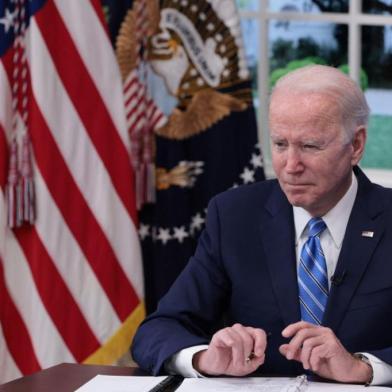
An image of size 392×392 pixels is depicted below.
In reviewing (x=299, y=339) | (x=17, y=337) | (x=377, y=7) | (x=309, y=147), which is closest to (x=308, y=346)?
(x=299, y=339)

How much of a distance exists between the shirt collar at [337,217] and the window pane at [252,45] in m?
2.11

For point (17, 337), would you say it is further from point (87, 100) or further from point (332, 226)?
point (332, 226)

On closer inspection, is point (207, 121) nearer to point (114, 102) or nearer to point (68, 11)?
point (114, 102)

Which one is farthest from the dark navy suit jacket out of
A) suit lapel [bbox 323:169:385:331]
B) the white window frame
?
the white window frame

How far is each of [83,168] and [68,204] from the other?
16 cm

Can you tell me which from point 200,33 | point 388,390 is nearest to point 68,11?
point 200,33

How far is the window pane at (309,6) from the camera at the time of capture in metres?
4.84

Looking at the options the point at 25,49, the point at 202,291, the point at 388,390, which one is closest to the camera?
the point at 388,390

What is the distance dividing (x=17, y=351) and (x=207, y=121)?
1.25 meters

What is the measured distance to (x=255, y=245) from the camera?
2.94m

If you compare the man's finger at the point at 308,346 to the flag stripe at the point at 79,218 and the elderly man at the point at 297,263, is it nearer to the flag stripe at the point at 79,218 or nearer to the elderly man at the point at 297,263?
the elderly man at the point at 297,263

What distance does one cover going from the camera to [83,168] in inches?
173

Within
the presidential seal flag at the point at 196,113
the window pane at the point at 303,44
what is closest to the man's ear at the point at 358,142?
the presidential seal flag at the point at 196,113

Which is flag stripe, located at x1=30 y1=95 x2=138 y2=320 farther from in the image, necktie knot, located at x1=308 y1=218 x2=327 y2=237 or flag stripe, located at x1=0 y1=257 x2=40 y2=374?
necktie knot, located at x1=308 y1=218 x2=327 y2=237
